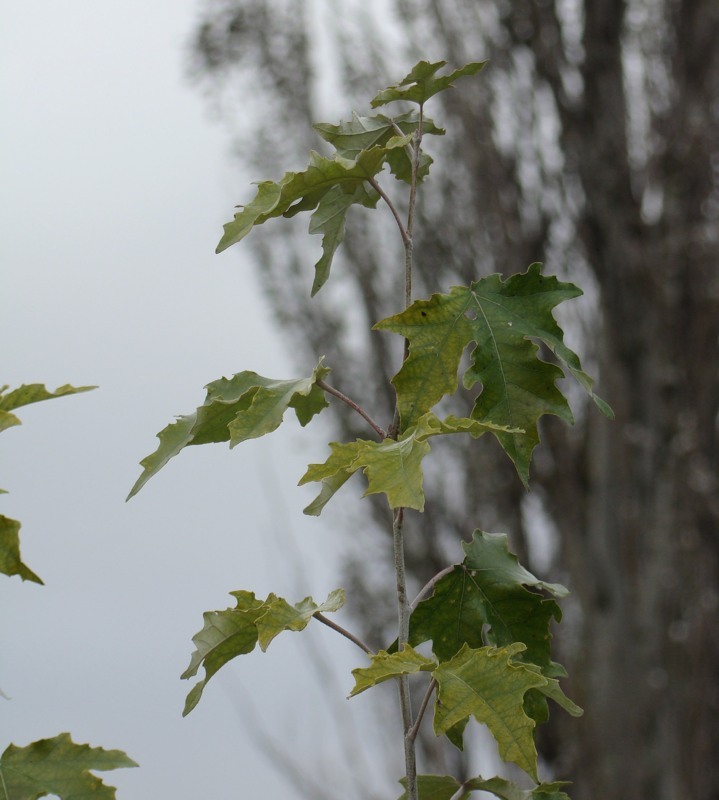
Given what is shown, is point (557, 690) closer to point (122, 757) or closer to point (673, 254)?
point (122, 757)

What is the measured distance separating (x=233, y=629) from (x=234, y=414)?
0.41ft

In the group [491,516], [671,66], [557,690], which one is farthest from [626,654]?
[557,690]

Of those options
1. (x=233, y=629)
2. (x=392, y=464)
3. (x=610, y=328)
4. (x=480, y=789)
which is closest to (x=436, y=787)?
(x=480, y=789)

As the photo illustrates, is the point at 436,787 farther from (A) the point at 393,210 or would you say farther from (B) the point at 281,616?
(A) the point at 393,210

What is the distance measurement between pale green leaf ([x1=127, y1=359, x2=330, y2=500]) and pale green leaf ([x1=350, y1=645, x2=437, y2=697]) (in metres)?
0.13

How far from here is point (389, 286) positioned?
360cm

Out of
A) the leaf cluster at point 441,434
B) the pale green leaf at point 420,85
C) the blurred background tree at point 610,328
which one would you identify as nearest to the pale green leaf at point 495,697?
the leaf cluster at point 441,434

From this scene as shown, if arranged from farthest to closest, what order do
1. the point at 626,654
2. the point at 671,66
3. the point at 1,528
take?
the point at 671,66
the point at 626,654
the point at 1,528

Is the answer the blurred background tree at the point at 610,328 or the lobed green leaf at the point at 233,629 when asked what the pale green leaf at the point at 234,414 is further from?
the blurred background tree at the point at 610,328

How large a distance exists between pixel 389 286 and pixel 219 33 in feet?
3.65

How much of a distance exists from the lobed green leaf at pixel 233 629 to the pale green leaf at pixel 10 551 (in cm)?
11

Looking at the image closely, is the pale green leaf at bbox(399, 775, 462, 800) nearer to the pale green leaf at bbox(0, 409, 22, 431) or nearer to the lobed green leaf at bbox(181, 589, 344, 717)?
the lobed green leaf at bbox(181, 589, 344, 717)

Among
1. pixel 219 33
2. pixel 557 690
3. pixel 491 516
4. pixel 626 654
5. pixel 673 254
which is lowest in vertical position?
pixel 626 654

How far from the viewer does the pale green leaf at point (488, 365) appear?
1.76 feet
